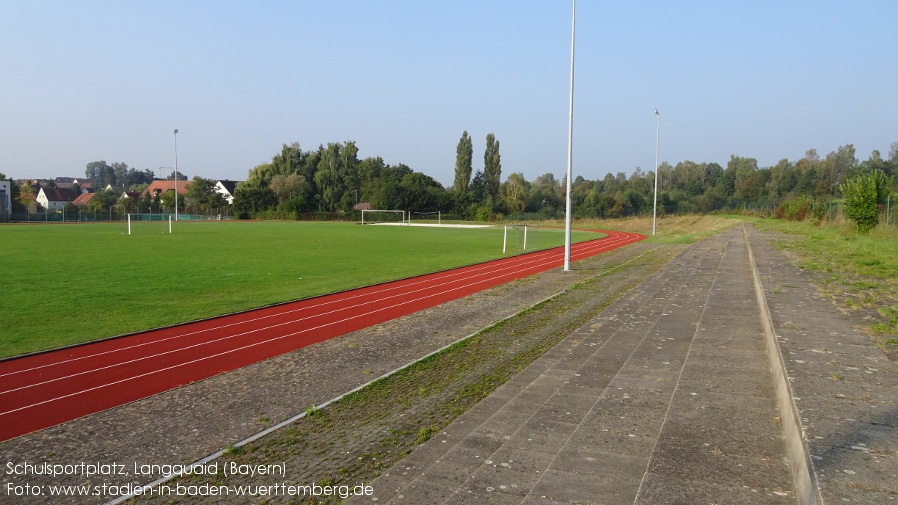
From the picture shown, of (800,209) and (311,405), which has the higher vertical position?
(800,209)

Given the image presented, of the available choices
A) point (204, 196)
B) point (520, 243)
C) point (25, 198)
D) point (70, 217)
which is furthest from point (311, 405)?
point (25, 198)

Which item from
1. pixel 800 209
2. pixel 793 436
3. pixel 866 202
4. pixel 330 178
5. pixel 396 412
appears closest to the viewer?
pixel 793 436

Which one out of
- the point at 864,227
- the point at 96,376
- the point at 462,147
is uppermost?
the point at 462,147

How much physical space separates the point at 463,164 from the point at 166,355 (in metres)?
94.7

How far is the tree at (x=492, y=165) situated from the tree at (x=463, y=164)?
3.48m

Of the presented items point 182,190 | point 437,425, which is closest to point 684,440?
point 437,425

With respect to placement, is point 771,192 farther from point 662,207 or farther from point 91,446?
point 91,446

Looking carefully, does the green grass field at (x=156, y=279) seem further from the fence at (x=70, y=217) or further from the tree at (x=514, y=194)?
the tree at (x=514, y=194)

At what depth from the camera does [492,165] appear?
4146 inches

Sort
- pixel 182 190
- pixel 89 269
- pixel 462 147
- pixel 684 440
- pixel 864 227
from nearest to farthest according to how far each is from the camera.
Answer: pixel 684 440
pixel 89 269
pixel 864 227
pixel 462 147
pixel 182 190

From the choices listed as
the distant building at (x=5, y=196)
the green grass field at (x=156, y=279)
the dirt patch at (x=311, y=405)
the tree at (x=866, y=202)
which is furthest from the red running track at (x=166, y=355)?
the distant building at (x=5, y=196)

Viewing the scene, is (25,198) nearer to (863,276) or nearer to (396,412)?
(396,412)

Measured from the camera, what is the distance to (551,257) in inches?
1105

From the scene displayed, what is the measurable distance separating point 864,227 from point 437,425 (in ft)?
95.8
